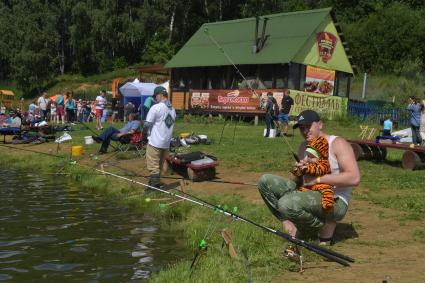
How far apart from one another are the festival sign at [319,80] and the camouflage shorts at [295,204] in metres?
24.9

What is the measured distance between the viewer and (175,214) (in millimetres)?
8820

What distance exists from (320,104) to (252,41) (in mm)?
6118

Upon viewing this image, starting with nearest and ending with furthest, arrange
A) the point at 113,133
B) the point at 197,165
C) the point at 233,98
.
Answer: the point at 197,165 → the point at 113,133 → the point at 233,98

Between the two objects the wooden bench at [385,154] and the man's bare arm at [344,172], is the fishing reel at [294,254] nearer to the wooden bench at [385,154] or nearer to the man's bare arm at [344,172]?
the man's bare arm at [344,172]

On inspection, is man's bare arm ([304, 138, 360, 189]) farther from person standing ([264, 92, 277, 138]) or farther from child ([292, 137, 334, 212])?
person standing ([264, 92, 277, 138])

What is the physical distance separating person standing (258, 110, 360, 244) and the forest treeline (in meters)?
48.9

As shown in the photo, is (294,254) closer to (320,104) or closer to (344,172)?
(344,172)

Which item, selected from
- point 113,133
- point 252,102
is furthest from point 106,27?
point 113,133

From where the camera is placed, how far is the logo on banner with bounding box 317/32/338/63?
31.6m

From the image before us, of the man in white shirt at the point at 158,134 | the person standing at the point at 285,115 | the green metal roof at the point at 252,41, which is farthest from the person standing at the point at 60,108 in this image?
the man in white shirt at the point at 158,134

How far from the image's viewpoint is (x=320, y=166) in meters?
6.04

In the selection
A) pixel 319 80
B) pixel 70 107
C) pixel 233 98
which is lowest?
pixel 70 107

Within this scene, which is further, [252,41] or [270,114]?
[252,41]

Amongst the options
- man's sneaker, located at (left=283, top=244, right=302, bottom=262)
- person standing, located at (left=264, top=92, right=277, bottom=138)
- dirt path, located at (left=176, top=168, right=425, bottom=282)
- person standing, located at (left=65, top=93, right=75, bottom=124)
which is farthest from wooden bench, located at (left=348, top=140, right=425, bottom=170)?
person standing, located at (left=65, top=93, right=75, bottom=124)
